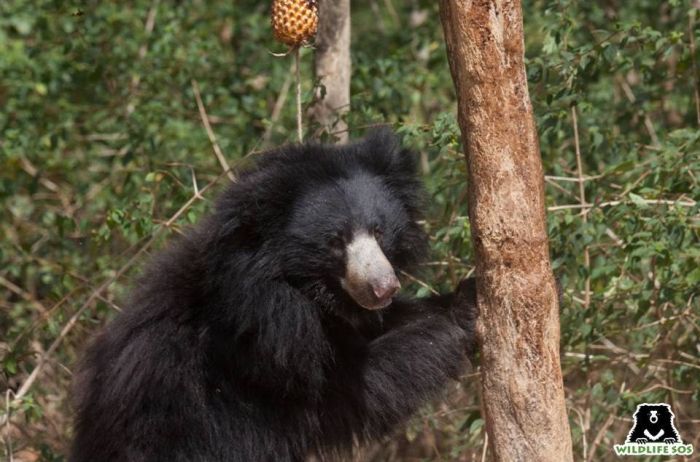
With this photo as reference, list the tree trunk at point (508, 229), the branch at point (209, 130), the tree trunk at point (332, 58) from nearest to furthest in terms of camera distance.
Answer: the tree trunk at point (508, 229)
the tree trunk at point (332, 58)
the branch at point (209, 130)

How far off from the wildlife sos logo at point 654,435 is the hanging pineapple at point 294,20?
2111 mm

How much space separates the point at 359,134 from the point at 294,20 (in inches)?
45.7

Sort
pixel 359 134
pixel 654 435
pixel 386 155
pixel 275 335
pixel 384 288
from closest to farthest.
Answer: pixel 384 288, pixel 275 335, pixel 386 155, pixel 654 435, pixel 359 134

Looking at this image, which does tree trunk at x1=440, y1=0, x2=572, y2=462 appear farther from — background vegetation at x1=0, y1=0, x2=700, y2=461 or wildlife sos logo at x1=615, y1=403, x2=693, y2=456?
wildlife sos logo at x1=615, y1=403, x2=693, y2=456

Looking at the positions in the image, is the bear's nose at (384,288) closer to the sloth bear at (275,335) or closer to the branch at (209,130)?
the sloth bear at (275,335)

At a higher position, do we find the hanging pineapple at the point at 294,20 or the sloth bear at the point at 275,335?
the hanging pineapple at the point at 294,20

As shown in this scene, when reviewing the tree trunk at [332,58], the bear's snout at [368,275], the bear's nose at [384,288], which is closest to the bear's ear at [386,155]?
the bear's snout at [368,275]

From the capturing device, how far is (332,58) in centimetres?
573

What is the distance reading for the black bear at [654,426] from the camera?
4.79 meters

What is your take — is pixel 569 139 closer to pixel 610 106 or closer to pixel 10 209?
pixel 610 106

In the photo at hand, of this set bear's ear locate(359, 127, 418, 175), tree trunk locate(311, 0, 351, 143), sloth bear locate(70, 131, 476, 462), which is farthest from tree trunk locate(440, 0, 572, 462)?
tree trunk locate(311, 0, 351, 143)

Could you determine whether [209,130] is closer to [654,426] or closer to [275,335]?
[275,335]

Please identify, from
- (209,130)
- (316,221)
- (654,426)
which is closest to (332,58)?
(209,130)

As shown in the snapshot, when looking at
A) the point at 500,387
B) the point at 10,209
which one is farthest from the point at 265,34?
the point at 500,387
